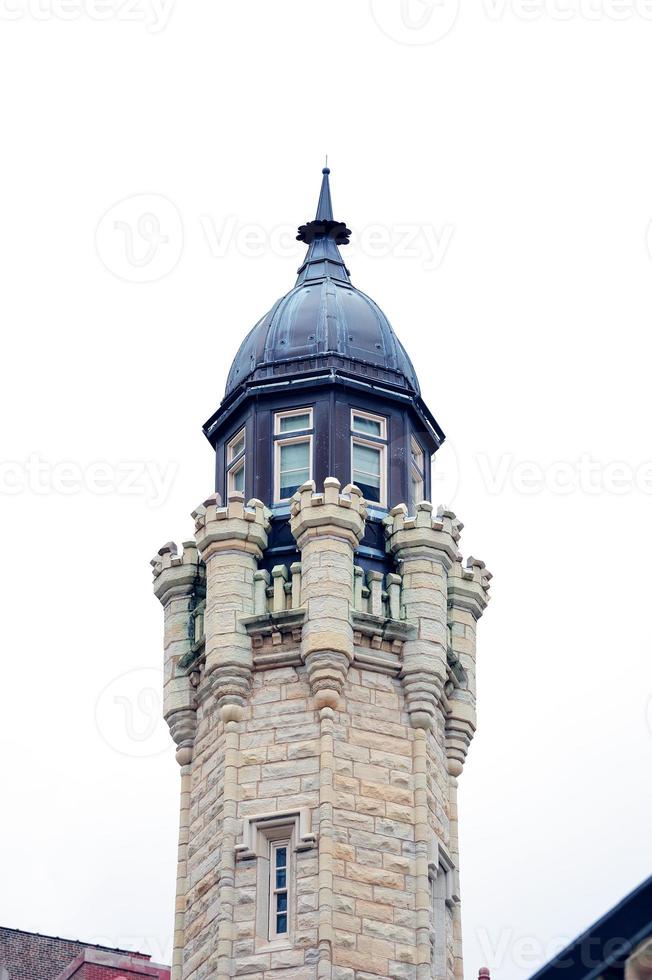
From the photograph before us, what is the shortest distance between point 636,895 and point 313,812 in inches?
532

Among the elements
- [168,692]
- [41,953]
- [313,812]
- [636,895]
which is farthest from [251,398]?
[636,895]

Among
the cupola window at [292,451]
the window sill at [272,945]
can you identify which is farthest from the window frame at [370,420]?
the window sill at [272,945]

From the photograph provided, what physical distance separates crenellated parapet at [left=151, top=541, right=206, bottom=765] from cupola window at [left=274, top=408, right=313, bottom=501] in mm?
2226

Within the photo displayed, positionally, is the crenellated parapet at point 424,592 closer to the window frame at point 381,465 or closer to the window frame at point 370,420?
the window frame at point 381,465

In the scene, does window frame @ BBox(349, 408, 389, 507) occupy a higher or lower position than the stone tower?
higher

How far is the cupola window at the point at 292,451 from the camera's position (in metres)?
53.7

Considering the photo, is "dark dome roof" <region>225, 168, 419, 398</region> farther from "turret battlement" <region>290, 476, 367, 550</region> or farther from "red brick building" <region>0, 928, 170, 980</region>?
"red brick building" <region>0, 928, 170, 980</region>

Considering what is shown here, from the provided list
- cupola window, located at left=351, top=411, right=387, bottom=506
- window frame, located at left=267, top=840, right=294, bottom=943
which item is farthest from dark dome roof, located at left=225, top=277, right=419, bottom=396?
window frame, located at left=267, top=840, right=294, bottom=943

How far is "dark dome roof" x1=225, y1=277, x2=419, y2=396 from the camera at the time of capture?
55.0m

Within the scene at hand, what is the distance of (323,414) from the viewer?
177ft

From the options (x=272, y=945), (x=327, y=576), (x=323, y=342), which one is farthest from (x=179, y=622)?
(x=272, y=945)

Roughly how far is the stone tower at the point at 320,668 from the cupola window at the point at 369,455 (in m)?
0.04

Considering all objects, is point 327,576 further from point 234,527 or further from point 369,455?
point 369,455

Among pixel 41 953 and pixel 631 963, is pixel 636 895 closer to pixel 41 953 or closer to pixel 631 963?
pixel 631 963
